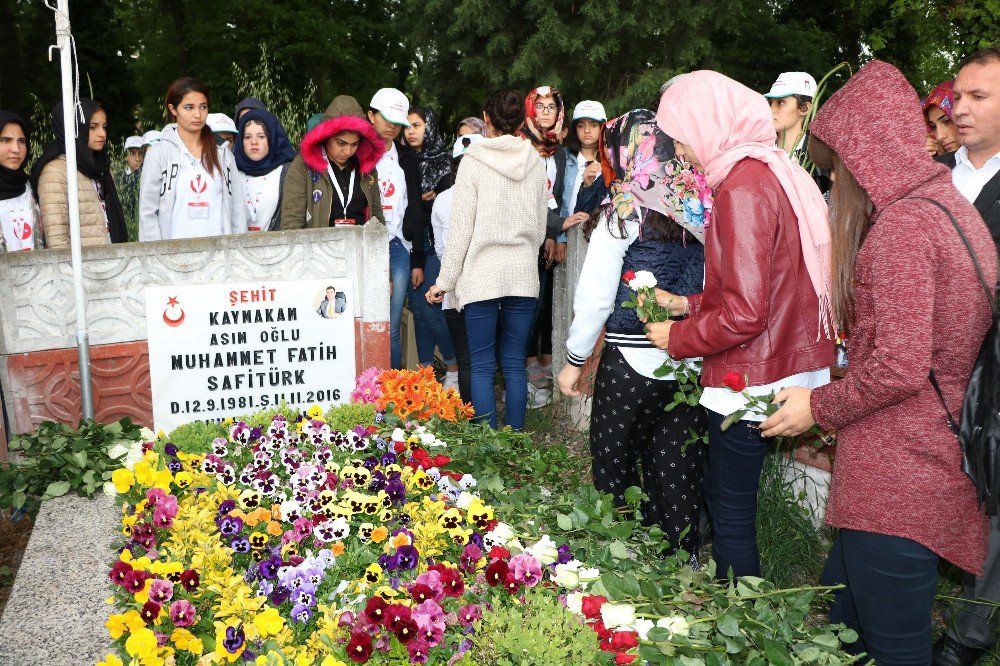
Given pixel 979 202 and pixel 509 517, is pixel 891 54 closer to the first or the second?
pixel 979 202

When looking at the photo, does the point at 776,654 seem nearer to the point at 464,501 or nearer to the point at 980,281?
the point at 980,281

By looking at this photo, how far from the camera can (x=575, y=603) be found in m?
2.41

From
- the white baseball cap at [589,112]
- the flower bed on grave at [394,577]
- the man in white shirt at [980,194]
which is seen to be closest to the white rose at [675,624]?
the flower bed on grave at [394,577]

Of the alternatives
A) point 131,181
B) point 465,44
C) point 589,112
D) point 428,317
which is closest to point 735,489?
point 428,317

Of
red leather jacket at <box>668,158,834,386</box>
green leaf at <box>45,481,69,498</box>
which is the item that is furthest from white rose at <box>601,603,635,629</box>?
green leaf at <box>45,481,69,498</box>

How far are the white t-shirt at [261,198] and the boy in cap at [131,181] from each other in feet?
12.4

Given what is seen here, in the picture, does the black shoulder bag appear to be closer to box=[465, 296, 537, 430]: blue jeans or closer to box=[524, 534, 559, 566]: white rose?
box=[524, 534, 559, 566]: white rose

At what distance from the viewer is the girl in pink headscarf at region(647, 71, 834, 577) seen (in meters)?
2.54

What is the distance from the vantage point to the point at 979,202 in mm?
3295

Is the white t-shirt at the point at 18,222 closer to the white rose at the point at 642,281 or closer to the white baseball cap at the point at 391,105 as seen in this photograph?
the white baseball cap at the point at 391,105

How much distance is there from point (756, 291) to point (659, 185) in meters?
0.72

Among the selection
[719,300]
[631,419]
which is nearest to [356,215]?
[631,419]

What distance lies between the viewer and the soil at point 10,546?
4.07m

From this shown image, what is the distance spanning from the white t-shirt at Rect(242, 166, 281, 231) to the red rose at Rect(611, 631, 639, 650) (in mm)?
4579
